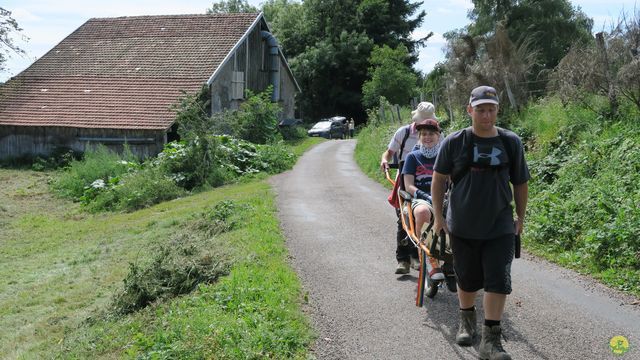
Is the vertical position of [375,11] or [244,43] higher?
[375,11]

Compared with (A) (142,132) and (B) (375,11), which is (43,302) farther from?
(B) (375,11)

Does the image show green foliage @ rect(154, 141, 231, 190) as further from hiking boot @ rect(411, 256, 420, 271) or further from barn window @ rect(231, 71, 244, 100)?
hiking boot @ rect(411, 256, 420, 271)

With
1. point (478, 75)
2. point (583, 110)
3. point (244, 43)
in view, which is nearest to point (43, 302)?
point (583, 110)

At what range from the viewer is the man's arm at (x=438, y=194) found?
17.1 feet

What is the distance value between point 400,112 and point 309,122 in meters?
26.6

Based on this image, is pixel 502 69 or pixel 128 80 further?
pixel 128 80

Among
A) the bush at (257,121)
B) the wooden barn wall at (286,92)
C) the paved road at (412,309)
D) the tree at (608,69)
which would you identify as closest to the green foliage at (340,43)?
the wooden barn wall at (286,92)

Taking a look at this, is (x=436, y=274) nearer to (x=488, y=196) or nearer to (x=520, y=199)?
(x=520, y=199)

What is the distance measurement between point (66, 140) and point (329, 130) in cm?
1981

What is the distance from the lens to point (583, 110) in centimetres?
1414

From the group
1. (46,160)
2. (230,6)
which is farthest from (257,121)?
(230,6)

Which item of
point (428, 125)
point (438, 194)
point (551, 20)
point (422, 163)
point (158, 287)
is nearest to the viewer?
point (438, 194)

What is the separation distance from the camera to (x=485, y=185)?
16.1ft

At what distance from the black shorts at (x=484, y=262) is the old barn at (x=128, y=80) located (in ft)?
75.2
